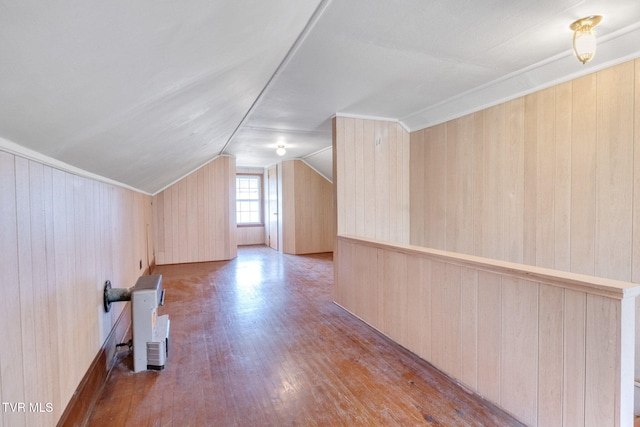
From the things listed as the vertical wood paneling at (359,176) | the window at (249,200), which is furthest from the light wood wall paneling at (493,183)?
the window at (249,200)

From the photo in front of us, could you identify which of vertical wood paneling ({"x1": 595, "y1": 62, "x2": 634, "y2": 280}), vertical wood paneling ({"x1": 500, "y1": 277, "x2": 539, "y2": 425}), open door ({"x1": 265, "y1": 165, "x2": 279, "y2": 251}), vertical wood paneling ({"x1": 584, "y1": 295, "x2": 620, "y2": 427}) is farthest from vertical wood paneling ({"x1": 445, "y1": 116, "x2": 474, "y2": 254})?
open door ({"x1": 265, "y1": 165, "x2": 279, "y2": 251})

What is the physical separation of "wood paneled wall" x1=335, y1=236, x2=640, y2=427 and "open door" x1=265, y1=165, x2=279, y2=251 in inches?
212

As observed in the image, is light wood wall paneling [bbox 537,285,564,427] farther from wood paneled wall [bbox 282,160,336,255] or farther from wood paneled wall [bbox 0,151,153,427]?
wood paneled wall [bbox 282,160,336,255]

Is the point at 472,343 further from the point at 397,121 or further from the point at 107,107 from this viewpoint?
the point at 397,121

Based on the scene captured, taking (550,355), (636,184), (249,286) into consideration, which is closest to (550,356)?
(550,355)

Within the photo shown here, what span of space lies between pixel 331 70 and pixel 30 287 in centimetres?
219

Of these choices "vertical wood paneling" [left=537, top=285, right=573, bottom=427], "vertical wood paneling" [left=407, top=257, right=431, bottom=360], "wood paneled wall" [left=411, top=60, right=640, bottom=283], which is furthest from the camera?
"vertical wood paneling" [left=407, top=257, right=431, bottom=360]

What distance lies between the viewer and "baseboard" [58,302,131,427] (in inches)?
58.4

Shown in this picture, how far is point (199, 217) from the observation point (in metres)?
6.18

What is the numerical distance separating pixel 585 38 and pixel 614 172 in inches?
38.0

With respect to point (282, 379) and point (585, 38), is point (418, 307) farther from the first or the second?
point (585, 38)

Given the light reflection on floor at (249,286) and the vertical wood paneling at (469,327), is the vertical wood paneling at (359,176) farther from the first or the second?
the vertical wood paneling at (469,327)

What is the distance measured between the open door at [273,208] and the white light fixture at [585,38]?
6189 millimetres

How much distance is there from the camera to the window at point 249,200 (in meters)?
8.48
